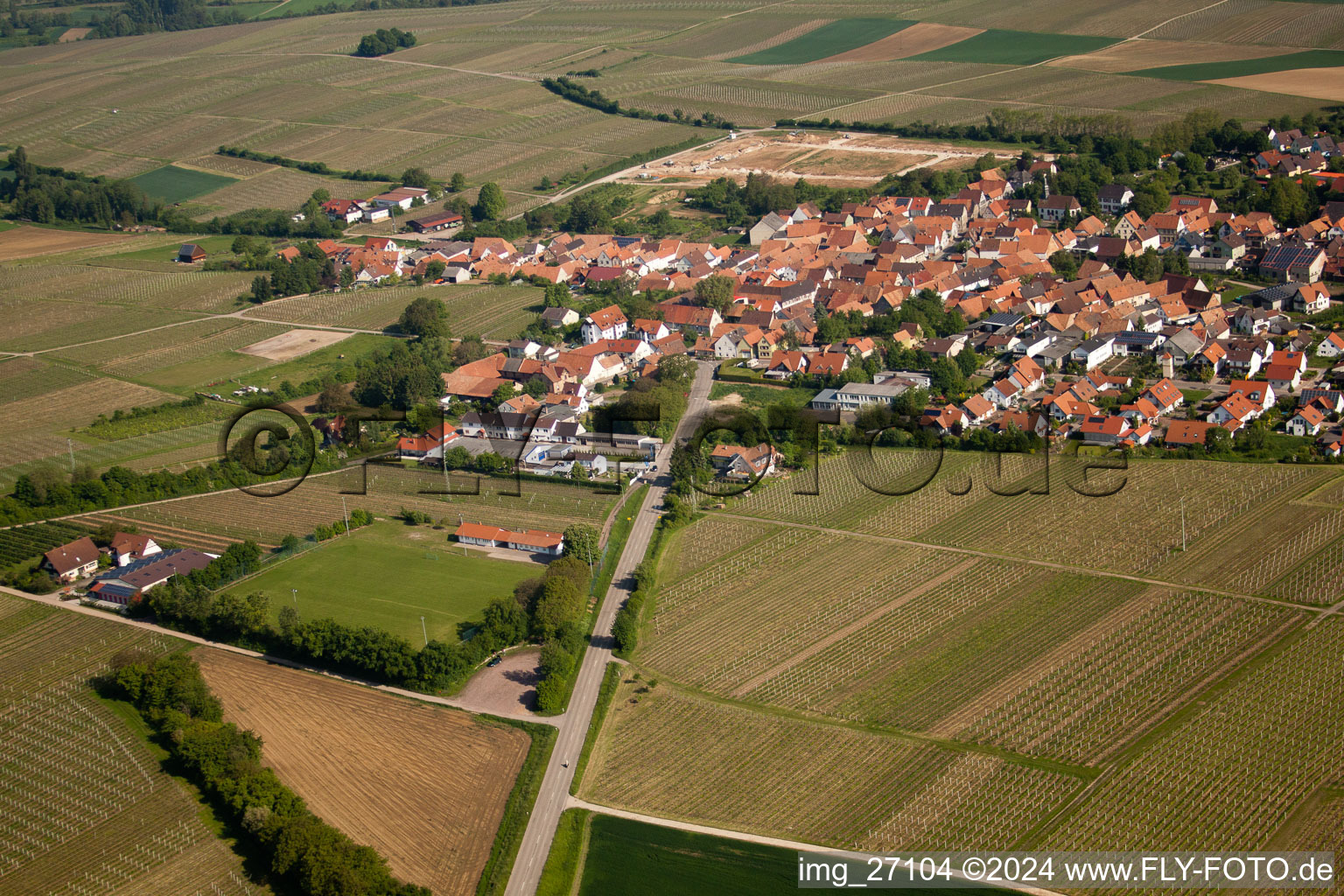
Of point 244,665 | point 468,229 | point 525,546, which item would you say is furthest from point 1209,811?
point 468,229

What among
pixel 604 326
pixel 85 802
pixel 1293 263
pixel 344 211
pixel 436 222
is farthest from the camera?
pixel 344 211

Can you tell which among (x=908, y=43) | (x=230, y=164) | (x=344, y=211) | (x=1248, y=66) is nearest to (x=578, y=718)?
(x=344, y=211)

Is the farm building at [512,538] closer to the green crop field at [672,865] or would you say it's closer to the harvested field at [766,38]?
the green crop field at [672,865]

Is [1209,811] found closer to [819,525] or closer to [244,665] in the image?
[819,525]

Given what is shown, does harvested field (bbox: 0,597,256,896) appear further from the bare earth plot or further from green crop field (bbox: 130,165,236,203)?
green crop field (bbox: 130,165,236,203)

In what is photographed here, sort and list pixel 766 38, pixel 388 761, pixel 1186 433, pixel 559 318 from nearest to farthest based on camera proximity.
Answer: pixel 388 761 < pixel 1186 433 < pixel 559 318 < pixel 766 38

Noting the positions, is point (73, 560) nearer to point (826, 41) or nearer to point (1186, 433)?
point (1186, 433)

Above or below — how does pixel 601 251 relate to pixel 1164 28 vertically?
below
